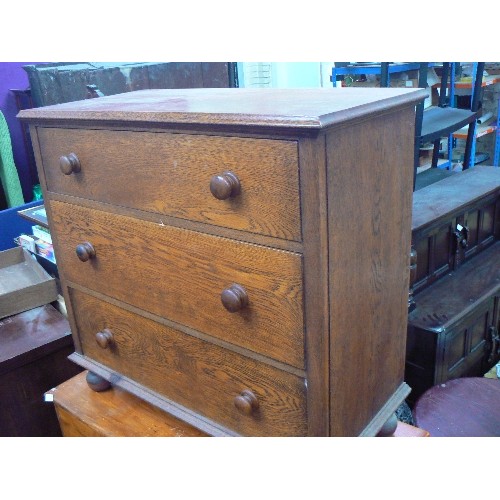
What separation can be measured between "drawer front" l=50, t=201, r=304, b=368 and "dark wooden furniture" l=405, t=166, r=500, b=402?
1146mm

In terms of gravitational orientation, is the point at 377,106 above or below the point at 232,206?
above

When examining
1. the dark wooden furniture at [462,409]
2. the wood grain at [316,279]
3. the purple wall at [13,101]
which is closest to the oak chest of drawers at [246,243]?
the wood grain at [316,279]

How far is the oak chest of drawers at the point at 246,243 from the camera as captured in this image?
78 cm

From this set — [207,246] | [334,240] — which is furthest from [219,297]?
[334,240]

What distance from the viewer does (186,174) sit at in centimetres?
88

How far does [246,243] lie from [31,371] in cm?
114

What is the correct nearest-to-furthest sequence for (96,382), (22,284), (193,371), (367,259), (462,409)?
(367,259) < (193,371) < (96,382) < (462,409) < (22,284)

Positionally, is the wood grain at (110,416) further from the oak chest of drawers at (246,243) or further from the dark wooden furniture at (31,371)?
the dark wooden furniture at (31,371)

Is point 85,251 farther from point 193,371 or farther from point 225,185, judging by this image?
point 225,185

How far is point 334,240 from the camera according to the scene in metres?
0.79

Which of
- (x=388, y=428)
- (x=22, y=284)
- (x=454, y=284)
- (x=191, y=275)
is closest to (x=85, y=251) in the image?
(x=191, y=275)

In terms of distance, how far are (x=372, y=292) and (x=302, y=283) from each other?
194mm

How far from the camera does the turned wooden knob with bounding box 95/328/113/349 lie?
118cm

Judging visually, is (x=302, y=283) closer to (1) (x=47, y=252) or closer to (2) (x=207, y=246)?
(2) (x=207, y=246)
